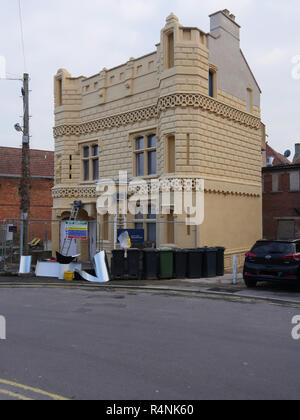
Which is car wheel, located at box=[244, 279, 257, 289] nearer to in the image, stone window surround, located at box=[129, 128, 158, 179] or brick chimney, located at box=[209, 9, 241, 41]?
stone window surround, located at box=[129, 128, 158, 179]

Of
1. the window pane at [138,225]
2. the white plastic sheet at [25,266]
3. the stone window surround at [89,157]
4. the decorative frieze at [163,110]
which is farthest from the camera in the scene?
the stone window surround at [89,157]

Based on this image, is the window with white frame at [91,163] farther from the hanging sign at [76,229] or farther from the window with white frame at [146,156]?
the hanging sign at [76,229]

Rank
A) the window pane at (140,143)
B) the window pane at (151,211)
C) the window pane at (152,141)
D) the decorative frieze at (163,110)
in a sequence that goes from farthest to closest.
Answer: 1. the window pane at (140,143)
2. the window pane at (152,141)
3. the window pane at (151,211)
4. the decorative frieze at (163,110)

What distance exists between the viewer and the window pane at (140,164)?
21.4 meters

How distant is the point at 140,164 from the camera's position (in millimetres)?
21625

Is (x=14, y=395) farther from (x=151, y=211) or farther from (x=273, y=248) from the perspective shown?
(x=151, y=211)

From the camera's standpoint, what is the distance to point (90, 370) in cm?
609

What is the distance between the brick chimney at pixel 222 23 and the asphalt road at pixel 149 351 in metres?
14.7

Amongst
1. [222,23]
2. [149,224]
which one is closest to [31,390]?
[149,224]

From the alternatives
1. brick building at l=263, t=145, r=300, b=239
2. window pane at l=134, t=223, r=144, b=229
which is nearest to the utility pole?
window pane at l=134, t=223, r=144, b=229

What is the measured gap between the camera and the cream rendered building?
Result: 18.3 m

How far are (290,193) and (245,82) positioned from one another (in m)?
9.92

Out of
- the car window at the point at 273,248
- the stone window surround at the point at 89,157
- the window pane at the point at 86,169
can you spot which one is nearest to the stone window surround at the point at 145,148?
the stone window surround at the point at 89,157
